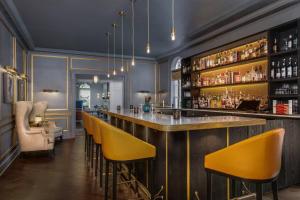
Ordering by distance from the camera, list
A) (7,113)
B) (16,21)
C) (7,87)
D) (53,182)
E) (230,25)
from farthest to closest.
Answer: (230,25) < (16,21) < (7,113) < (7,87) < (53,182)

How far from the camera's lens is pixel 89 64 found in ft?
26.6

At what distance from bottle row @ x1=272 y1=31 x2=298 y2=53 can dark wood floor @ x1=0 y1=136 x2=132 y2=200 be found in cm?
343

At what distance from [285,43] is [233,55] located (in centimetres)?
125

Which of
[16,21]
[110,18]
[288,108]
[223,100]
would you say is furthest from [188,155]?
[16,21]

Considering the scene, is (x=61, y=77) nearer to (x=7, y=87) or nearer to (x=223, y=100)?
(x=7, y=87)

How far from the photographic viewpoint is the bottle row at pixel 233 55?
4.41 meters

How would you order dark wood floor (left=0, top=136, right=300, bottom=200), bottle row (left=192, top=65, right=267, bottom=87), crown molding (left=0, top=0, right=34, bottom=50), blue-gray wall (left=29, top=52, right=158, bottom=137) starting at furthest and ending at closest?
blue-gray wall (left=29, top=52, right=158, bottom=137) → bottle row (left=192, top=65, right=267, bottom=87) → crown molding (left=0, top=0, right=34, bottom=50) → dark wood floor (left=0, top=136, right=300, bottom=200)

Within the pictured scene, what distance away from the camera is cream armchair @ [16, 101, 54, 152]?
4.82 metres

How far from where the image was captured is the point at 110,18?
4770 mm

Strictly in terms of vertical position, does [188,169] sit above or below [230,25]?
below

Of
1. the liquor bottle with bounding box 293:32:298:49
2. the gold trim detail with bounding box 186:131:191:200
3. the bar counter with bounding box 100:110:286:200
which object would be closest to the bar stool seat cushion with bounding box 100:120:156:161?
the bar counter with bounding box 100:110:286:200

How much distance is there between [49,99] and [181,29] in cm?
499

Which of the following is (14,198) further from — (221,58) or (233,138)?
(221,58)

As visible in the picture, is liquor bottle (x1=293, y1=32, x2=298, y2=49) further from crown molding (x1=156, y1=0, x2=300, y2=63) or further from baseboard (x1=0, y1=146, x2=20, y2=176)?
baseboard (x1=0, y1=146, x2=20, y2=176)
